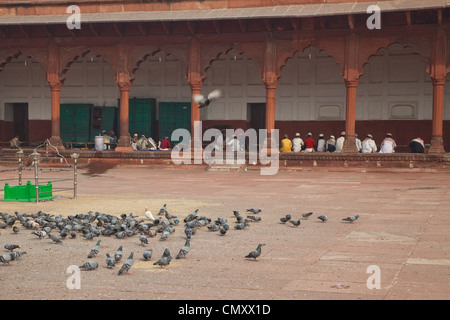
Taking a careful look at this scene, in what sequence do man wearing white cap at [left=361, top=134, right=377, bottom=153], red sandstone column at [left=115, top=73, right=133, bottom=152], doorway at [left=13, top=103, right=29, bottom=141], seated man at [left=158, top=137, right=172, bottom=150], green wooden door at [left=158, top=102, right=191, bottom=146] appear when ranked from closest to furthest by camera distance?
man wearing white cap at [left=361, top=134, right=377, bottom=153], red sandstone column at [left=115, top=73, right=133, bottom=152], seated man at [left=158, top=137, right=172, bottom=150], green wooden door at [left=158, top=102, right=191, bottom=146], doorway at [left=13, top=103, right=29, bottom=141]

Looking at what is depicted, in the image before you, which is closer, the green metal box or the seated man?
the green metal box

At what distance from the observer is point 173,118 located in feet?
77.6

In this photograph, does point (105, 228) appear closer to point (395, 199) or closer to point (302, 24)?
point (395, 199)

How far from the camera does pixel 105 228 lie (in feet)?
25.9

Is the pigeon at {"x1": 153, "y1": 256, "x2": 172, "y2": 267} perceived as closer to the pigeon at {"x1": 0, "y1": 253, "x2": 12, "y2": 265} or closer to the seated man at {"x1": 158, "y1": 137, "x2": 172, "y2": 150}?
the pigeon at {"x1": 0, "y1": 253, "x2": 12, "y2": 265}

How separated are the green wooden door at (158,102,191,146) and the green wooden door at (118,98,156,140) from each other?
39 centimetres

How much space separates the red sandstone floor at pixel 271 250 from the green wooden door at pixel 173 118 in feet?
33.4

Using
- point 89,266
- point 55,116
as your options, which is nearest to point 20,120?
point 55,116

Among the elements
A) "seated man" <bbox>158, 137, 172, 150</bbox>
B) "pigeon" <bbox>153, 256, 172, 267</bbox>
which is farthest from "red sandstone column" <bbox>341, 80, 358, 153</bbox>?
"pigeon" <bbox>153, 256, 172, 267</bbox>

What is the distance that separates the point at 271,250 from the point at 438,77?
13.0 meters

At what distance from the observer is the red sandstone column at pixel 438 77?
59.2ft

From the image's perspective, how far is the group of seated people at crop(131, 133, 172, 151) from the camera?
21761 millimetres

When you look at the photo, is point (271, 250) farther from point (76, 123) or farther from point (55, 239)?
point (76, 123)

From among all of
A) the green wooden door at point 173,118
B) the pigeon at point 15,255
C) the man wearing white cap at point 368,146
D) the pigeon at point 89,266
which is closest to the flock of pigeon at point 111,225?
the pigeon at point 15,255
